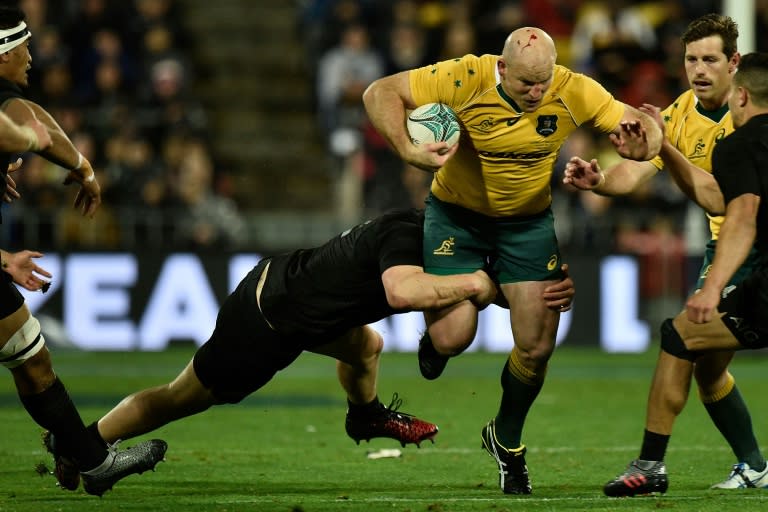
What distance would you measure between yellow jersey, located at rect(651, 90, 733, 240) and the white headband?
10.9 feet

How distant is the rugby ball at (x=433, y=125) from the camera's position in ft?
24.5

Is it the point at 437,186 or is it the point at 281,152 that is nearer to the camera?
the point at 437,186

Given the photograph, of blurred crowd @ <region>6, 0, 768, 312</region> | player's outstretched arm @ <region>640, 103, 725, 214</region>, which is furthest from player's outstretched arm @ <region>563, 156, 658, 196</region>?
blurred crowd @ <region>6, 0, 768, 312</region>

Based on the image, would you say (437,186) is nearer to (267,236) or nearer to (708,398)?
(708,398)

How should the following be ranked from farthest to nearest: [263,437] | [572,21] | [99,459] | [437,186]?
[572,21] → [263,437] → [437,186] → [99,459]

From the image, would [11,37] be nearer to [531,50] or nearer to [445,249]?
[445,249]

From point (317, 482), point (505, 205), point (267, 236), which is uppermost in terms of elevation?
point (505, 205)

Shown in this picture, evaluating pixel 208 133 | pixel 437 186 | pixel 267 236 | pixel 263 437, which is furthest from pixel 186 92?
pixel 437 186

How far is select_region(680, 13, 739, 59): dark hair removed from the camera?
780cm

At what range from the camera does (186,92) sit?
18.4 metres

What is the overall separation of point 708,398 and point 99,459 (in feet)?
10.5

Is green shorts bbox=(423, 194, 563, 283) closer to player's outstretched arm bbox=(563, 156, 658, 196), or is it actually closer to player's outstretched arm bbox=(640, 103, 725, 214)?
player's outstretched arm bbox=(563, 156, 658, 196)

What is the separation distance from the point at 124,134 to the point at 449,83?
9.93 metres

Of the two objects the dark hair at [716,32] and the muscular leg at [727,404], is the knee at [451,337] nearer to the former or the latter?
the muscular leg at [727,404]
